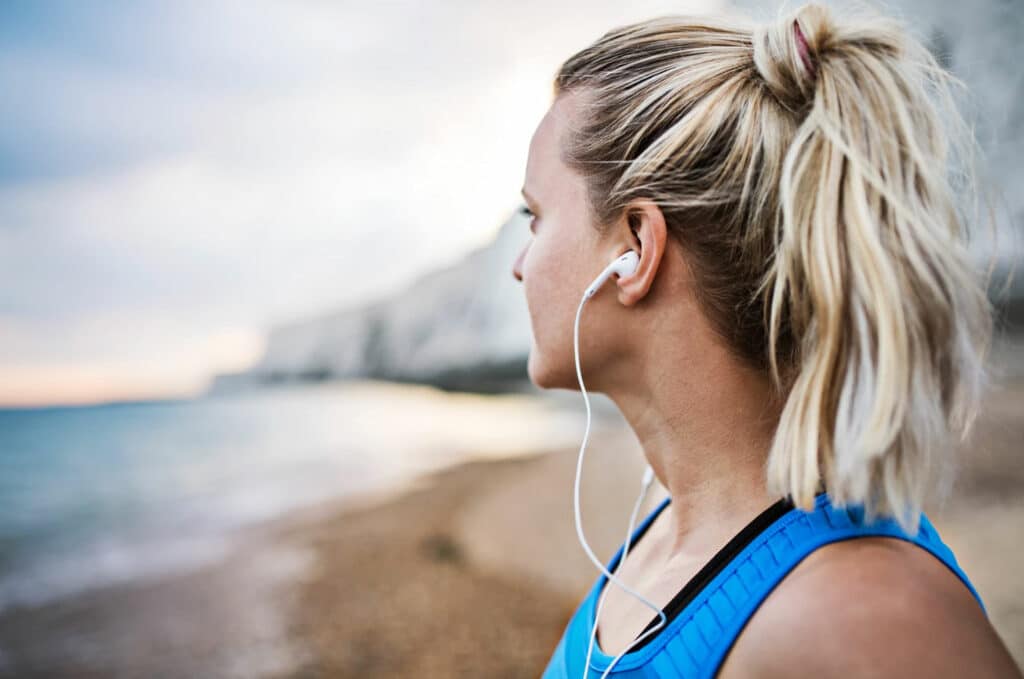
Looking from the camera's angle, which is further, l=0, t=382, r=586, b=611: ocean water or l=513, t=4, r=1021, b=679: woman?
l=0, t=382, r=586, b=611: ocean water

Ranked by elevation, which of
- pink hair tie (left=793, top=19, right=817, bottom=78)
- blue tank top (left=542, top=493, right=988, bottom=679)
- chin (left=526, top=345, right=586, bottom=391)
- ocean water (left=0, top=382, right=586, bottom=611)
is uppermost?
pink hair tie (left=793, top=19, right=817, bottom=78)

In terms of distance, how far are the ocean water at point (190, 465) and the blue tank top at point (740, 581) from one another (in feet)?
26.0

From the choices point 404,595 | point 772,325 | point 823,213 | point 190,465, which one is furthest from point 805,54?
point 190,465

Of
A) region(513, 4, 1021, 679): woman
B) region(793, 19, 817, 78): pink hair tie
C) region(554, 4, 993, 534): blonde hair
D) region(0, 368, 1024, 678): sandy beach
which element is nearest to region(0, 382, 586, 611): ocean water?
region(0, 368, 1024, 678): sandy beach

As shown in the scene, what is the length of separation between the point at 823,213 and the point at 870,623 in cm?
39

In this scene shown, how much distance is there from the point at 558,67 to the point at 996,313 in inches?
26.6

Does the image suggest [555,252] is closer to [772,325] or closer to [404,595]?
[772,325]

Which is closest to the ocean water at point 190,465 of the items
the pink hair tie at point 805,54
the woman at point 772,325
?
the woman at point 772,325

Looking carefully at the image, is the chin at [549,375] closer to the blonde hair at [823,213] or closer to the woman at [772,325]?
the woman at [772,325]

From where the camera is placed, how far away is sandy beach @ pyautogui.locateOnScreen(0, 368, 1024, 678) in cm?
455

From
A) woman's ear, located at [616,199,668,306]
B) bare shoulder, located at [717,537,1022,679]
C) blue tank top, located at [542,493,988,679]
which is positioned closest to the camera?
bare shoulder, located at [717,537,1022,679]

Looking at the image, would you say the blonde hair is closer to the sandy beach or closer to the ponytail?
the ponytail

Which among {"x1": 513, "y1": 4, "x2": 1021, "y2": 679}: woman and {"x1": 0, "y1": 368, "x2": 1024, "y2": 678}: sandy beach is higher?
{"x1": 513, "y1": 4, "x2": 1021, "y2": 679}: woman

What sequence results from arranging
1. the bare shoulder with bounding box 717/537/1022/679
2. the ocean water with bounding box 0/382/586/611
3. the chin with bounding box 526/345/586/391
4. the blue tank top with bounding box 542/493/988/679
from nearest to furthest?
1. the bare shoulder with bounding box 717/537/1022/679
2. the blue tank top with bounding box 542/493/988/679
3. the chin with bounding box 526/345/586/391
4. the ocean water with bounding box 0/382/586/611
